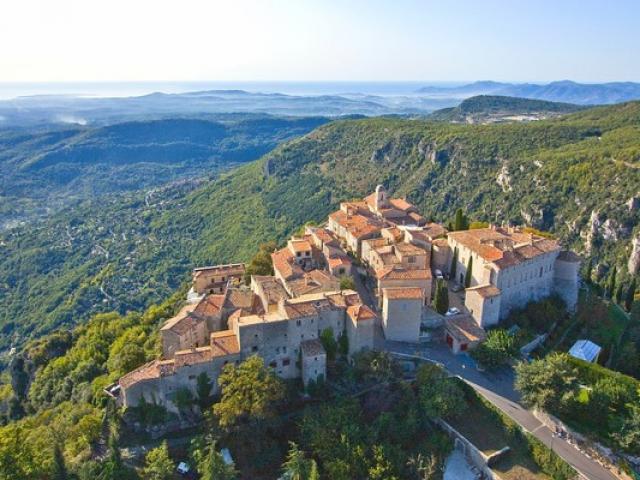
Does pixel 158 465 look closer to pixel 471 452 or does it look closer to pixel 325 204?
pixel 471 452

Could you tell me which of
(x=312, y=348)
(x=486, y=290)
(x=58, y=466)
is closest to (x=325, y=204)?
(x=486, y=290)

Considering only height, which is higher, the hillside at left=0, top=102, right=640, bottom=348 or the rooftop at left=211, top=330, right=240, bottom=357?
the rooftop at left=211, top=330, right=240, bottom=357

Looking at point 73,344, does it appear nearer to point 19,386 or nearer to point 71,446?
point 19,386

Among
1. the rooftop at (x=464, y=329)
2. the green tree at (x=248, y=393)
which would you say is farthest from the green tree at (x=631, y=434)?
the green tree at (x=248, y=393)

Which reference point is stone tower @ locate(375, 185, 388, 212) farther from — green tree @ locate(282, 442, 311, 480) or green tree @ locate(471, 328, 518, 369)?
green tree @ locate(282, 442, 311, 480)

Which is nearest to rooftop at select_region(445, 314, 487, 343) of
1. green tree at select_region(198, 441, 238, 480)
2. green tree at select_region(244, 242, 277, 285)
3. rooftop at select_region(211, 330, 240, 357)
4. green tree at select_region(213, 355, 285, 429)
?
green tree at select_region(213, 355, 285, 429)

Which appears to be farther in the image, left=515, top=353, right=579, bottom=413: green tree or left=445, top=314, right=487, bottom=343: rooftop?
left=445, top=314, right=487, bottom=343: rooftop

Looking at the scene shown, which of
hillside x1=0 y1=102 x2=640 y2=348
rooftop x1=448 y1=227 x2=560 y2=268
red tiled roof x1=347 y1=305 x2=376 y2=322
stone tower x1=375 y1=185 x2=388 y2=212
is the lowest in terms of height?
hillside x1=0 y1=102 x2=640 y2=348

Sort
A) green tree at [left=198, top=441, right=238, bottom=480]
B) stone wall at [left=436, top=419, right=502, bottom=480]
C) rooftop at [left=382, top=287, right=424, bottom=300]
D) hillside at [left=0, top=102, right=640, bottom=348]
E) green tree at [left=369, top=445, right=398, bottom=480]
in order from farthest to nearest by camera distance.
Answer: hillside at [left=0, top=102, right=640, bottom=348]
rooftop at [left=382, top=287, right=424, bottom=300]
stone wall at [left=436, top=419, right=502, bottom=480]
green tree at [left=369, top=445, right=398, bottom=480]
green tree at [left=198, top=441, right=238, bottom=480]
